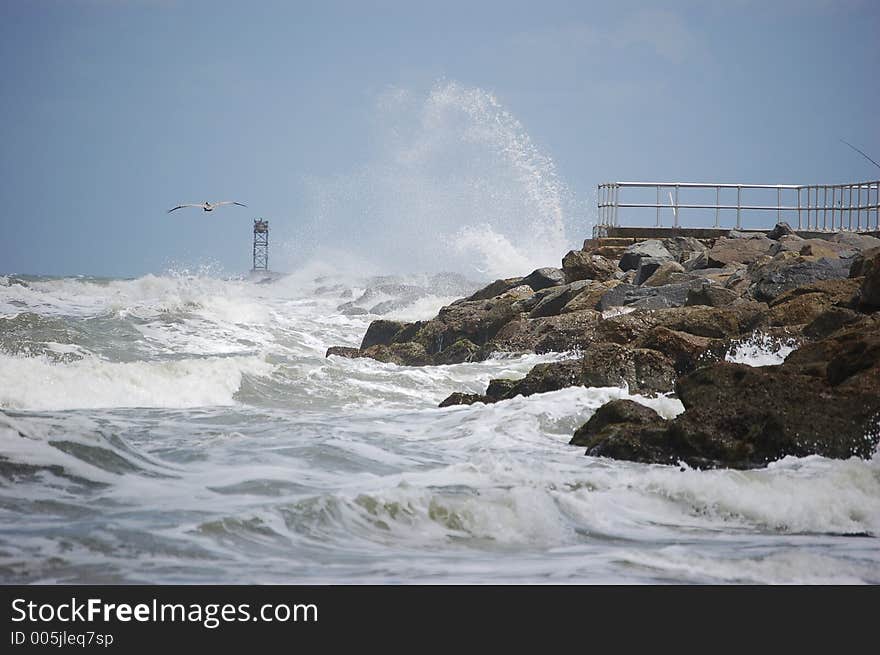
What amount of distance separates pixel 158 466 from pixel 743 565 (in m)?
3.90

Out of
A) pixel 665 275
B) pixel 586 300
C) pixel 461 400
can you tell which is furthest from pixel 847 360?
pixel 665 275

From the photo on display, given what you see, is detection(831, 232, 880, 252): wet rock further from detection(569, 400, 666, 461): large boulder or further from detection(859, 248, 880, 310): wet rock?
detection(569, 400, 666, 461): large boulder

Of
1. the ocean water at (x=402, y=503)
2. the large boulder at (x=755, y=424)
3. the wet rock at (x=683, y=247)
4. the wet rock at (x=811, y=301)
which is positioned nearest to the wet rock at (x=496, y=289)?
the wet rock at (x=683, y=247)

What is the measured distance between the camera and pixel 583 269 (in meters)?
19.6

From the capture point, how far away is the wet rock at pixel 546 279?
1998 centimetres

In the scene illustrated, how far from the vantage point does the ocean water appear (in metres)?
4.70

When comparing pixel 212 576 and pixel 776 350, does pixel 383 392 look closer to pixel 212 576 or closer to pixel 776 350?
pixel 776 350

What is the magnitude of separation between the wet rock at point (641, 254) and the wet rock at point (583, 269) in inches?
14.4

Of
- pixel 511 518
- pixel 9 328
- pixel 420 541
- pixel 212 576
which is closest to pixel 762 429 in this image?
pixel 511 518

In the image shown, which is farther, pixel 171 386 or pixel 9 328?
pixel 9 328

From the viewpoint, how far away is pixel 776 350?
10602 millimetres

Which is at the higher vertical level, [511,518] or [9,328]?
[9,328]
